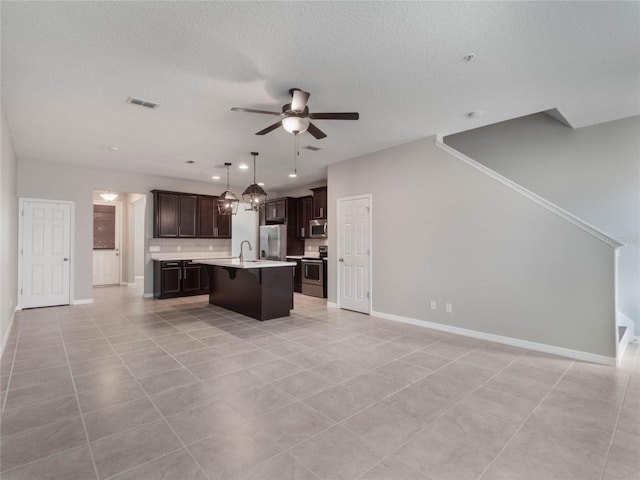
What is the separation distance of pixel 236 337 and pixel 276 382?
152 cm

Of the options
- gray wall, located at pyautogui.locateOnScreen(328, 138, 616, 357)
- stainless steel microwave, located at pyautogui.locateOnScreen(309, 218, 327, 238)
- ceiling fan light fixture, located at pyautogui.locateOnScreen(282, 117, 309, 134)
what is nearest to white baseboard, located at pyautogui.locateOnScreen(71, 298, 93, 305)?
stainless steel microwave, located at pyautogui.locateOnScreen(309, 218, 327, 238)

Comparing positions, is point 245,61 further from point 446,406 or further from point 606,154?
point 606,154

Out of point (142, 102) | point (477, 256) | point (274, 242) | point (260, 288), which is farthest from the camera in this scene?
point (274, 242)

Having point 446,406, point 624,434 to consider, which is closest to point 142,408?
point 446,406

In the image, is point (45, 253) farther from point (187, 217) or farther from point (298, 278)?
point (298, 278)

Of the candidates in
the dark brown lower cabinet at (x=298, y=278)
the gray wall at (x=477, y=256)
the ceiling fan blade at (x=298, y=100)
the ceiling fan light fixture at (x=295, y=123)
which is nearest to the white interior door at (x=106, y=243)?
the dark brown lower cabinet at (x=298, y=278)

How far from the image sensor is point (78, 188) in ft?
21.1

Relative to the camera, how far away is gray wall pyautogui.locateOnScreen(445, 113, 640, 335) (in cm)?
412

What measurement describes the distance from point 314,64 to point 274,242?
19.9 feet

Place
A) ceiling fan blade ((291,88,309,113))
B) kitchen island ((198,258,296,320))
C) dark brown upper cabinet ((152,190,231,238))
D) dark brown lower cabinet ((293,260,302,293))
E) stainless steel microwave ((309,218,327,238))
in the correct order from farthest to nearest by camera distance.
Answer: dark brown lower cabinet ((293,260,302,293)) < stainless steel microwave ((309,218,327,238)) < dark brown upper cabinet ((152,190,231,238)) < kitchen island ((198,258,296,320)) < ceiling fan blade ((291,88,309,113))

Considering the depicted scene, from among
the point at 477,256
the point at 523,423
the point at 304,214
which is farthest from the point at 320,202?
the point at 523,423

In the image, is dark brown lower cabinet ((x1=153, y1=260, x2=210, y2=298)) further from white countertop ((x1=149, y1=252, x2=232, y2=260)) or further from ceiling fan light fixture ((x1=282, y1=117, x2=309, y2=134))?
ceiling fan light fixture ((x1=282, y1=117, x2=309, y2=134))

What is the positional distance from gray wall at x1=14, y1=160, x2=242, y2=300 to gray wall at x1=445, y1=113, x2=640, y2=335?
7.53 metres

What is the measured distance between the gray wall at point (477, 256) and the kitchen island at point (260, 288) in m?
1.51
